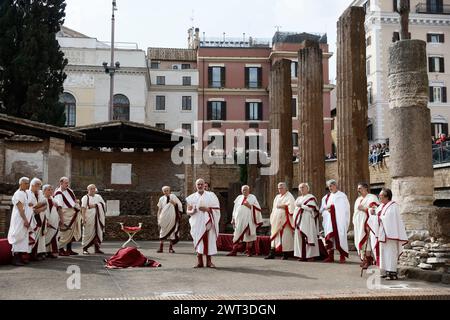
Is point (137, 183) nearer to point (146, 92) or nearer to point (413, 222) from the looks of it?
point (413, 222)

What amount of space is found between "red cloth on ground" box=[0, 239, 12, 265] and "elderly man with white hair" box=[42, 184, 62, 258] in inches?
65.3

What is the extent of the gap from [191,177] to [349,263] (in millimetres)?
17668

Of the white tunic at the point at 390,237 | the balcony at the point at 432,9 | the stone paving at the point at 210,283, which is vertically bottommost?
the stone paving at the point at 210,283

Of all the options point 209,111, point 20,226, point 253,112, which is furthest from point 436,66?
point 20,226

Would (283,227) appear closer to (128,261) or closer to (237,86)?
(128,261)

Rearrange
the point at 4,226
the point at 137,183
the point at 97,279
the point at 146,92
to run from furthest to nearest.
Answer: the point at 146,92
the point at 137,183
the point at 4,226
the point at 97,279

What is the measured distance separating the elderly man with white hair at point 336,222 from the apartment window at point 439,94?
139 feet

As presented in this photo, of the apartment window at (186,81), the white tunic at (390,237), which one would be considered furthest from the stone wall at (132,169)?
the apartment window at (186,81)

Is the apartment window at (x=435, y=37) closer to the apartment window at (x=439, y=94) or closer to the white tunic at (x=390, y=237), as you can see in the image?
the apartment window at (x=439, y=94)

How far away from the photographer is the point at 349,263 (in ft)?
45.5

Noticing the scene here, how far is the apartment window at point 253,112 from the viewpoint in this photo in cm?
5828

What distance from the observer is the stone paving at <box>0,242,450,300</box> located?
8406mm
